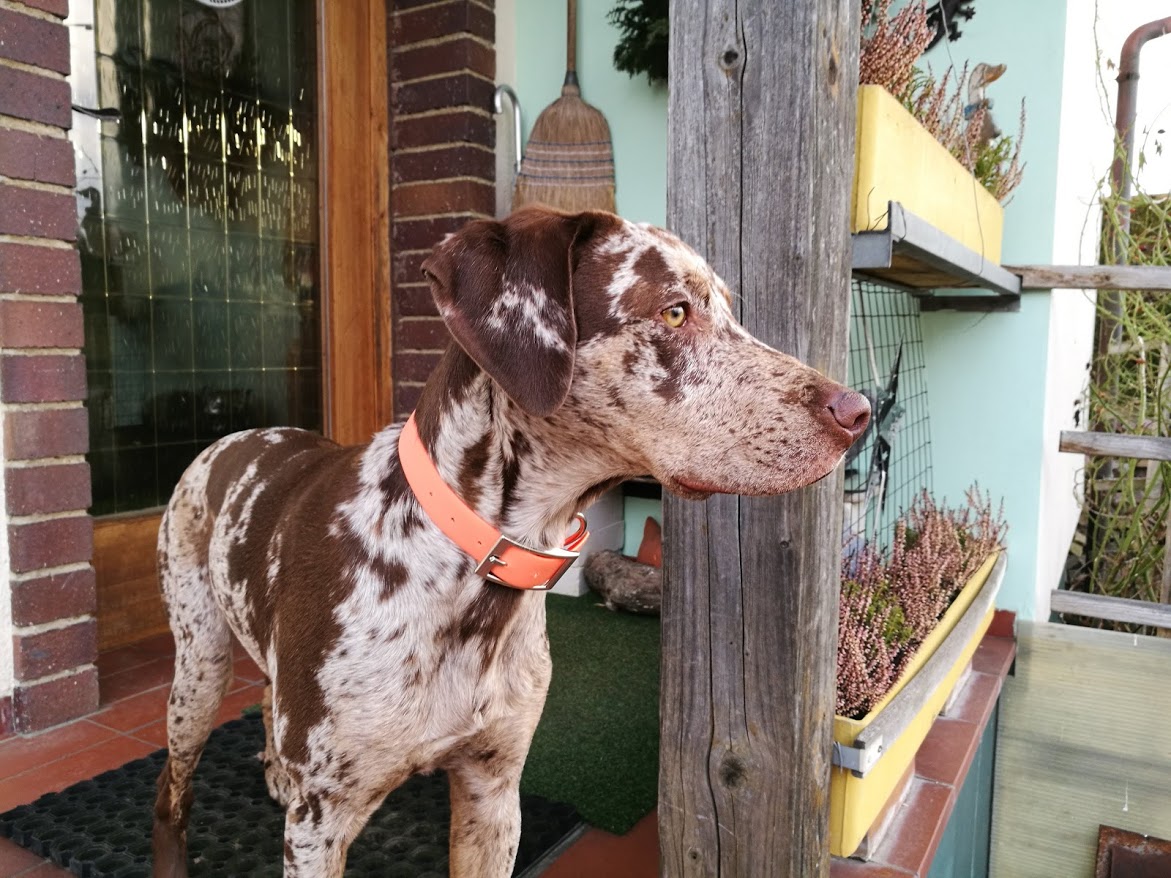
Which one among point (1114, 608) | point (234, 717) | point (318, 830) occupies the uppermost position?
point (318, 830)

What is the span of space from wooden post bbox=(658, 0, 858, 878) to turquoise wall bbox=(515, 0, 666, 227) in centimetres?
236

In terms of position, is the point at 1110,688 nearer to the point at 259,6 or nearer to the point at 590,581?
the point at 590,581

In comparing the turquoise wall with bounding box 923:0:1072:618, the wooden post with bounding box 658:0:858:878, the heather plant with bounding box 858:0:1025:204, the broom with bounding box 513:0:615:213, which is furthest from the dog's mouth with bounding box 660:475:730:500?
the broom with bounding box 513:0:615:213

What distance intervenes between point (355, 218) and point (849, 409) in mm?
3091

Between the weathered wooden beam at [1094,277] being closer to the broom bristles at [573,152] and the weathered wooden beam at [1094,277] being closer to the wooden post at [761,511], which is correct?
the broom bristles at [573,152]

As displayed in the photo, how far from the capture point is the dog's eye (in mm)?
1209

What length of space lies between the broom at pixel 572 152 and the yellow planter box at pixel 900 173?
5.72 feet

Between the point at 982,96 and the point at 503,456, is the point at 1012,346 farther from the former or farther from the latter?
the point at 503,456

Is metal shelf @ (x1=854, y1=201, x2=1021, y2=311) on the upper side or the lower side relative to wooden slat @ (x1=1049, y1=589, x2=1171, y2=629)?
upper

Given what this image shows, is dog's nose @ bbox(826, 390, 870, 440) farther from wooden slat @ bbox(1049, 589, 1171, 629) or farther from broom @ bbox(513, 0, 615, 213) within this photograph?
broom @ bbox(513, 0, 615, 213)

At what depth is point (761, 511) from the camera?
4.83 feet

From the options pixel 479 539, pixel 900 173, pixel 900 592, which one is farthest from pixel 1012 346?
pixel 479 539

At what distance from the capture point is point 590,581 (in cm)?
386

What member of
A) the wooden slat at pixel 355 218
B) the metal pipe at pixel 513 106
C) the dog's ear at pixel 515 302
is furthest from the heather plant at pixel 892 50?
the wooden slat at pixel 355 218
